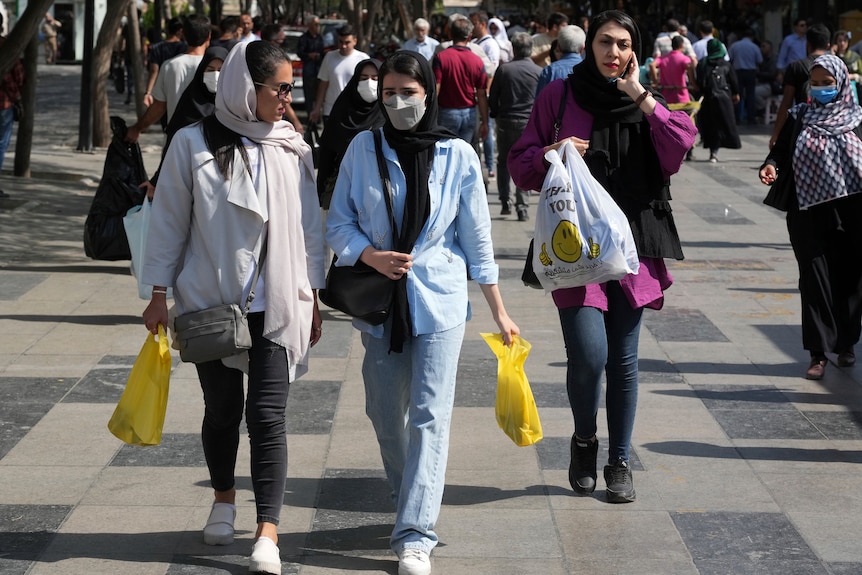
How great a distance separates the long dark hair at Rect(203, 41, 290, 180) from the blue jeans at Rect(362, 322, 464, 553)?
0.70 metres

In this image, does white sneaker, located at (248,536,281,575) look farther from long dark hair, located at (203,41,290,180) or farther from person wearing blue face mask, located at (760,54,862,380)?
person wearing blue face mask, located at (760,54,862,380)

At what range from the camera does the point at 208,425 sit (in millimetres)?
4586

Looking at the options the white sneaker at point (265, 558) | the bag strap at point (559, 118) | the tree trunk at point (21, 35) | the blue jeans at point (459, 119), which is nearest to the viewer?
the white sneaker at point (265, 558)

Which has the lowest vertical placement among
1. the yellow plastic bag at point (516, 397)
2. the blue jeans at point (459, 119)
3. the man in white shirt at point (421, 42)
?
the blue jeans at point (459, 119)

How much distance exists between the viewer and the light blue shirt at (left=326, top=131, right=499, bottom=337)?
14.4 ft

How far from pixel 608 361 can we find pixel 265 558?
156 centimetres

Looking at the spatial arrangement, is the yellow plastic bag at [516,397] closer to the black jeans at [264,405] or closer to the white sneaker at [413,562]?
the white sneaker at [413,562]

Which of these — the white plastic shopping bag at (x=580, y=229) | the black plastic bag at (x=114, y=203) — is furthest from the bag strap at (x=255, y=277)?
the black plastic bag at (x=114, y=203)

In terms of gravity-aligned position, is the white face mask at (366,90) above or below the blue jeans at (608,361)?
above

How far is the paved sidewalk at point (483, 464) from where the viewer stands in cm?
457

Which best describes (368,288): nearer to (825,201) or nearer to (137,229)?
(825,201)

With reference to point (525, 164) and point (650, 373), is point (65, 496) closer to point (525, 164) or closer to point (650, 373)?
point (525, 164)

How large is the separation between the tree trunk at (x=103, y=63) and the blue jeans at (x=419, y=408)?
1193 cm

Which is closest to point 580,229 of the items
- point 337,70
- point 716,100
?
point 337,70
